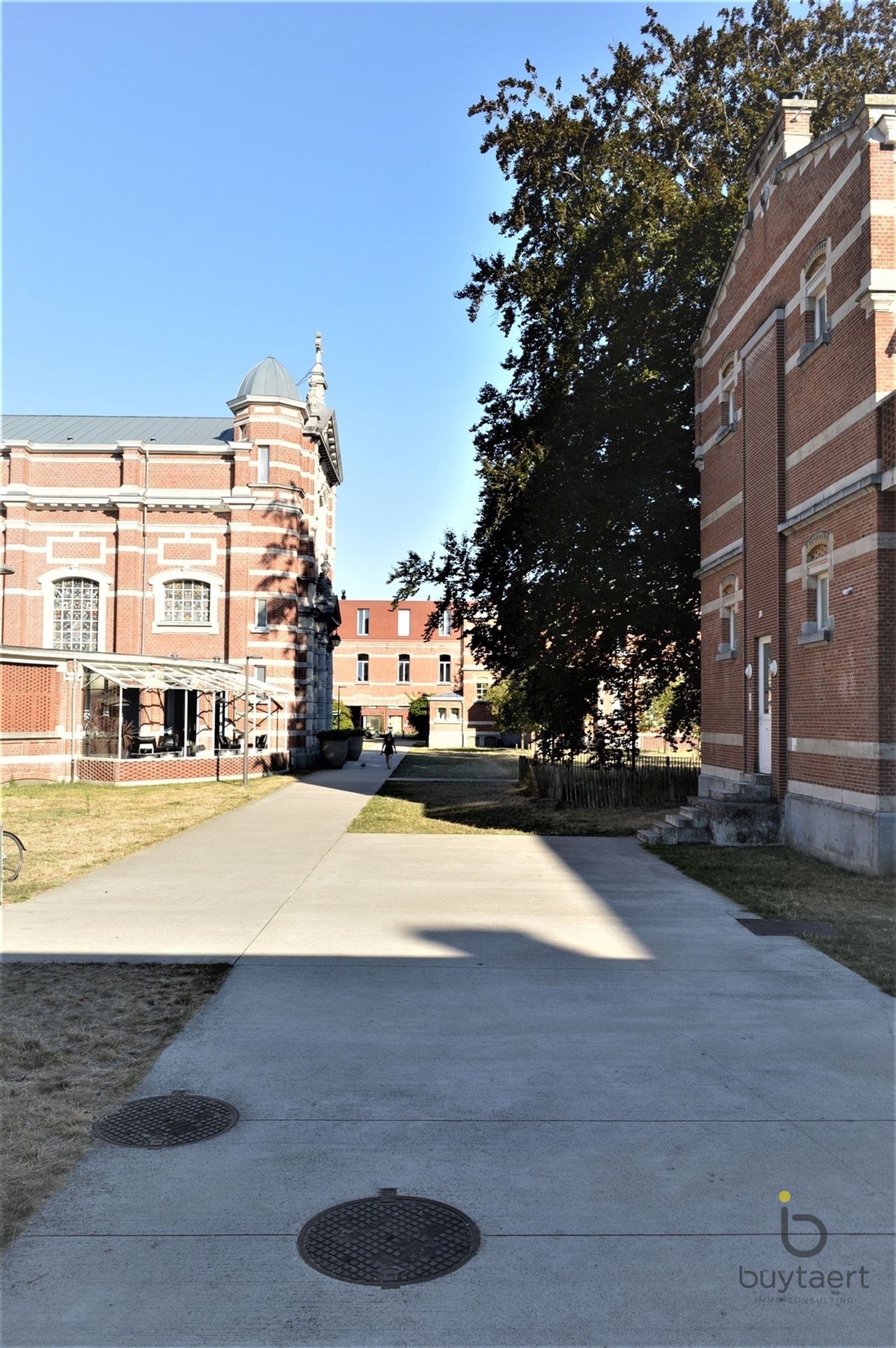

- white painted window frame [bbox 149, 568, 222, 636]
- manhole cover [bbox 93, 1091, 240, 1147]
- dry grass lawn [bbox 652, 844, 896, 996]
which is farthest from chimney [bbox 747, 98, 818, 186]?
white painted window frame [bbox 149, 568, 222, 636]

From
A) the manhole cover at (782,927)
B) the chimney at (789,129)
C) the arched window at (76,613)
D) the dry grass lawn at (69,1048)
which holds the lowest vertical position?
the manhole cover at (782,927)

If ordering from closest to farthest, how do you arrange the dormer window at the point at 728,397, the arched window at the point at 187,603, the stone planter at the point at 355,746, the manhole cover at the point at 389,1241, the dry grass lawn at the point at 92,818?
the manhole cover at the point at 389,1241 → the dry grass lawn at the point at 92,818 → the dormer window at the point at 728,397 → the arched window at the point at 187,603 → the stone planter at the point at 355,746

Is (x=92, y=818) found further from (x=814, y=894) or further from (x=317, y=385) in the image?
(x=317, y=385)

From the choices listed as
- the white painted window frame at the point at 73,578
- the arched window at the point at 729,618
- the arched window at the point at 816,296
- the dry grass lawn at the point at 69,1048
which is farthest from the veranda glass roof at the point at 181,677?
the dry grass lawn at the point at 69,1048

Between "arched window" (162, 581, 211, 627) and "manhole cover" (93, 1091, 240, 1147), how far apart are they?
113 ft

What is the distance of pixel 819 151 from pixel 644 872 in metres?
10.8

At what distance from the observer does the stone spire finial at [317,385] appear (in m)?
44.8

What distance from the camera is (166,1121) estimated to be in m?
5.03

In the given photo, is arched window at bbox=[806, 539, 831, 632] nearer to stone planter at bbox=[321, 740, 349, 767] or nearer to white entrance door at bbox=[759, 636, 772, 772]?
white entrance door at bbox=[759, 636, 772, 772]

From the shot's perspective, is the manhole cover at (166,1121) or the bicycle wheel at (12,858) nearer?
the manhole cover at (166,1121)

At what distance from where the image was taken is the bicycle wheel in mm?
11445

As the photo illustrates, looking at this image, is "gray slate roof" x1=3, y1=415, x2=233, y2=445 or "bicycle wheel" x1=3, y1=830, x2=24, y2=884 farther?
"gray slate roof" x1=3, y1=415, x2=233, y2=445

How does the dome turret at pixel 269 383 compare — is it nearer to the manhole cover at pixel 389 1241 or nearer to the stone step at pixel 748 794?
the stone step at pixel 748 794

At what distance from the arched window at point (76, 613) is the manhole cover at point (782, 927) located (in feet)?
107
